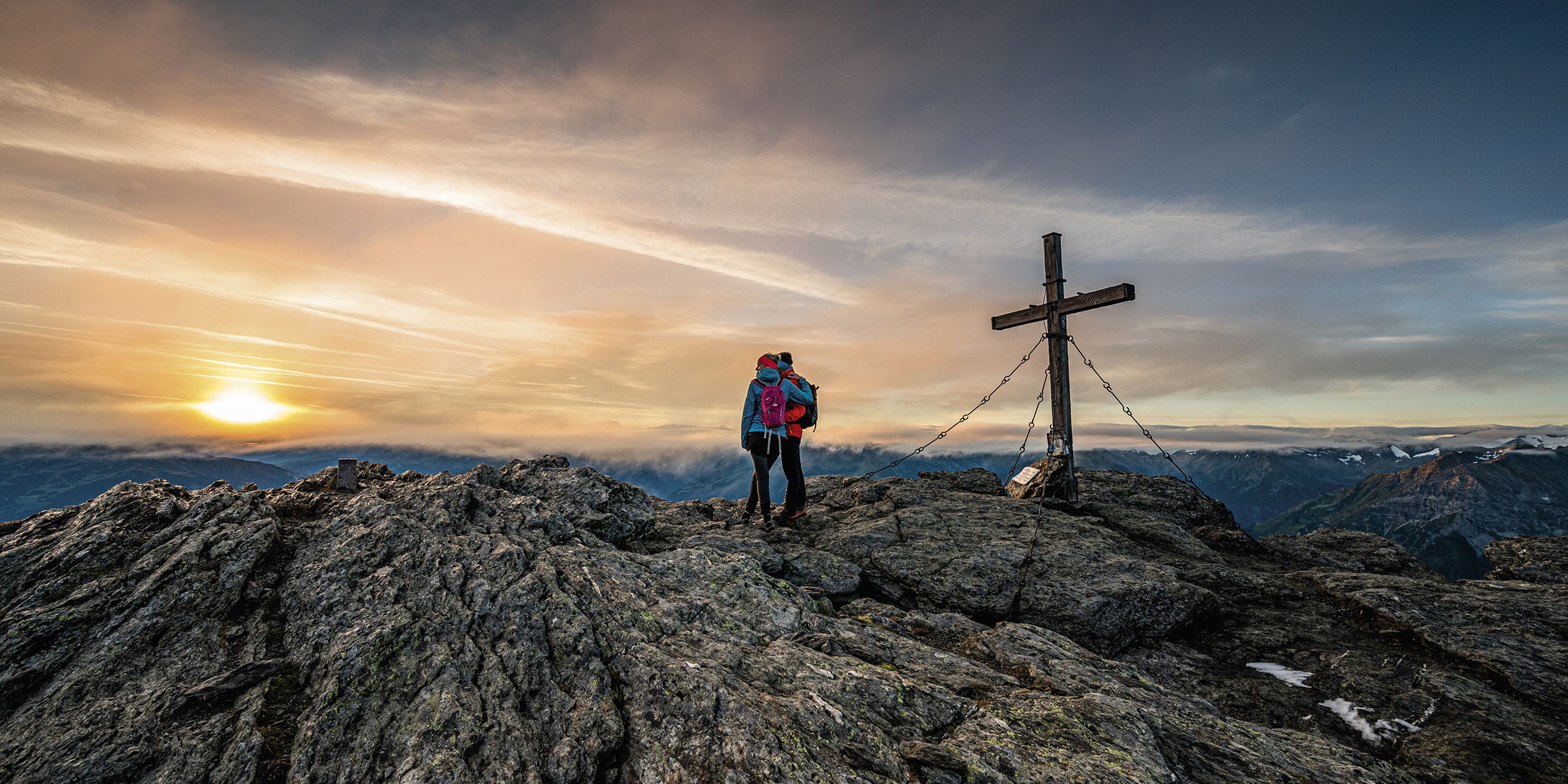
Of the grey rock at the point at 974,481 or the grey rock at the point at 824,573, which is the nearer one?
the grey rock at the point at 824,573

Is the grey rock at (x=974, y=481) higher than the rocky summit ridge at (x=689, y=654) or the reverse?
higher

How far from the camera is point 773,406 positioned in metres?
18.8

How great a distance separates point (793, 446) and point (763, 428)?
113 cm

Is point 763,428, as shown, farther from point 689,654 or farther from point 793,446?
point 689,654

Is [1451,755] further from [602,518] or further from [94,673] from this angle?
[94,673]

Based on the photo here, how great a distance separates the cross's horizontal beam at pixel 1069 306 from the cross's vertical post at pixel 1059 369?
16cm

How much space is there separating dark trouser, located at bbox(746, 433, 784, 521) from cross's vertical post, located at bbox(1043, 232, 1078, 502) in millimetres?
11268

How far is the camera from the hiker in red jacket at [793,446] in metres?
19.1

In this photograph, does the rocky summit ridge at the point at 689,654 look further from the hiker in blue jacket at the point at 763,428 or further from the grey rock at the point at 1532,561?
the hiker in blue jacket at the point at 763,428

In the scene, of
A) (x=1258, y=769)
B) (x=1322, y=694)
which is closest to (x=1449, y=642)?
(x=1322, y=694)

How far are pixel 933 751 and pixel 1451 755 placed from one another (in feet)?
30.5

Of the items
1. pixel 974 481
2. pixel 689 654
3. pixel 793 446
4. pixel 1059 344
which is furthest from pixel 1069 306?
pixel 689 654

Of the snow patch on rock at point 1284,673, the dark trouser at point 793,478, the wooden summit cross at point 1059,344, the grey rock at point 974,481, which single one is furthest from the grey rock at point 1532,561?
the dark trouser at point 793,478

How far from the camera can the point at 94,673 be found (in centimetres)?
857
